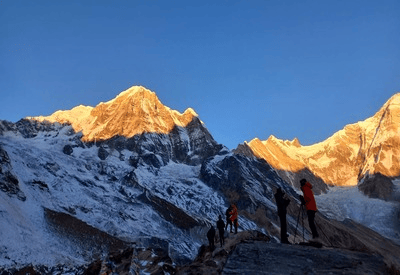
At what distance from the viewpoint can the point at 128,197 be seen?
12656 centimetres

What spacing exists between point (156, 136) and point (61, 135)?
40.2 m

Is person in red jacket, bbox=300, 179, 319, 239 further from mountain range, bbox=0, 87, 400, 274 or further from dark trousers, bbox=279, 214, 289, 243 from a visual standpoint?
mountain range, bbox=0, 87, 400, 274

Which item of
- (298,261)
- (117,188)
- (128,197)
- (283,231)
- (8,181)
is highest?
(117,188)

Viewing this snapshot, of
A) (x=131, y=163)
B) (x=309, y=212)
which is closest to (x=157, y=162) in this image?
(x=131, y=163)

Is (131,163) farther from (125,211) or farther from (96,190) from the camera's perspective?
(125,211)

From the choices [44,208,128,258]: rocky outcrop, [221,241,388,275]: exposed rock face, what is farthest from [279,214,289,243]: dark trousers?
[44,208,128,258]: rocky outcrop

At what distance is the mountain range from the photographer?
8456cm

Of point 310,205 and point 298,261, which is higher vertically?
point 310,205

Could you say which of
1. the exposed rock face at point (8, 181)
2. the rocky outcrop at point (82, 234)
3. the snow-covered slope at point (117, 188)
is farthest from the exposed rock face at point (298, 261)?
the exposed rock face at point (8, 181)

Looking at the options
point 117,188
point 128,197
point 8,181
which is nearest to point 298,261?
point 8,181

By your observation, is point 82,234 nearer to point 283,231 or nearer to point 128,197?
point 128,197

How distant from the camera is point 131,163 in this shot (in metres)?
163

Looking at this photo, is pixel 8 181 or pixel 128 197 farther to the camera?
pixel 128 197

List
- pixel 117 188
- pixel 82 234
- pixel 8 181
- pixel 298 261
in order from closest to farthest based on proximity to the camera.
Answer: pixel 298 261 < pixel 82 234 < pixel 8 181 < pixel 117 188
